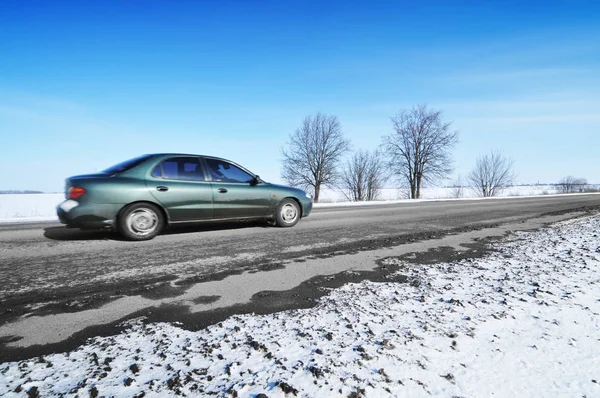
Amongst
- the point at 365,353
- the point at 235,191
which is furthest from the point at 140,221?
the point at 365,353

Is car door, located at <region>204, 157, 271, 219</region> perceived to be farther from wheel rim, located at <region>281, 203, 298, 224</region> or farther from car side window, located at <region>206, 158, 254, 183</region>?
wheel rim, located at <region>281, 203, 298, 224</region>

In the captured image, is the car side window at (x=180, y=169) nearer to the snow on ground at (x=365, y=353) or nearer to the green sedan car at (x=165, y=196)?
the green sedan car at (x=165, y=196)

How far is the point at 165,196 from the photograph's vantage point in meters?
4.92

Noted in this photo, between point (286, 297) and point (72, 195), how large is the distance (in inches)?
159

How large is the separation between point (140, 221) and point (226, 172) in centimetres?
179

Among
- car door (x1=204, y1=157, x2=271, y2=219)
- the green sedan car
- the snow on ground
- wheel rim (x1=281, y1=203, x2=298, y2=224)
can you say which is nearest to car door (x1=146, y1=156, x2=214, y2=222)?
the green sedan car

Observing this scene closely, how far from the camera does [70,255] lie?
149 inches

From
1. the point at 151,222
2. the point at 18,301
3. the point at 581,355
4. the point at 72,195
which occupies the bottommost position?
the point at 581,355

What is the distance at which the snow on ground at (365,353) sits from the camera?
1296 millimetres

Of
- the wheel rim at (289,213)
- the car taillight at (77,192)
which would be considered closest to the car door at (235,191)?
the wheel rim at (289,213)

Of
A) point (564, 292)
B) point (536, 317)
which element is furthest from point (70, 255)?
point (564, 292)

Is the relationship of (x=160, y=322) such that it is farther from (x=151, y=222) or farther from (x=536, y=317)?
(x=151, y=222)

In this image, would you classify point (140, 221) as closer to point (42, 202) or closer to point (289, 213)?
point (289, 213)

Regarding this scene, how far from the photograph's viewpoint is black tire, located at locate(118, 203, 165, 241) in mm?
4604
